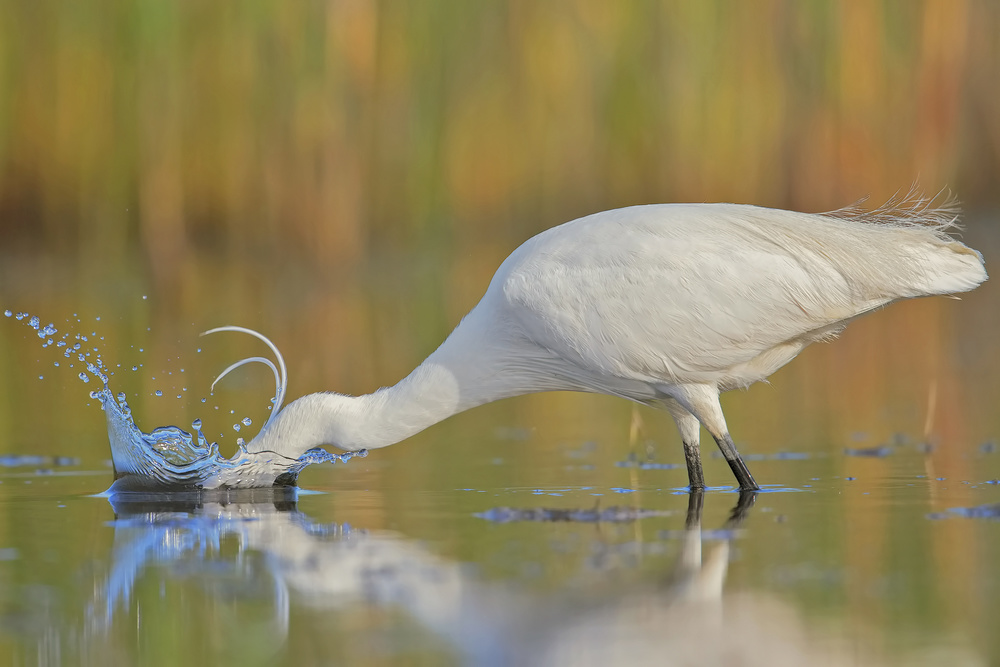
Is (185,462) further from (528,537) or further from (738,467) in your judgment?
(738,467)

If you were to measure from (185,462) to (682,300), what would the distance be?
2.41m

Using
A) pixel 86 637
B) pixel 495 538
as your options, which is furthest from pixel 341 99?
pixel 86 637

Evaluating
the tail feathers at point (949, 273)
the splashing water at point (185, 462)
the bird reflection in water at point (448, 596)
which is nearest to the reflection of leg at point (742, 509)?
the bird reflection in water at point (448, 596)

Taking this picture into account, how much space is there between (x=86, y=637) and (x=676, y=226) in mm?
3268

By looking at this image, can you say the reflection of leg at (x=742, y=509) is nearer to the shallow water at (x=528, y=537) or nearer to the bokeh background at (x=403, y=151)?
the shallow water at (x=528, y=537)

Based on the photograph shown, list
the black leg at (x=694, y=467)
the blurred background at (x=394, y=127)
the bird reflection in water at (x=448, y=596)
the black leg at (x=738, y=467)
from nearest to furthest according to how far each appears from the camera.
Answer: the bird reflection in water at (x=448, y=596) < the black leg at (x=738, y=467) < the black leg at (x=694, y=467) < the blurred background at (x=394, y=127)

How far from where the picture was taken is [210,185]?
52.4ft

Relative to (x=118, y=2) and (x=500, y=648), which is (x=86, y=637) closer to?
(x=500, y=648)

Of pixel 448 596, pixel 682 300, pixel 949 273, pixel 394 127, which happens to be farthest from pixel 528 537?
pixel 394 127

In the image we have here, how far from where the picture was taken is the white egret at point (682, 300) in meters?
6.46

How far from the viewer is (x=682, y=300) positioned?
646 cm

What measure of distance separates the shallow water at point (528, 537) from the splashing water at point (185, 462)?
7 centimetres

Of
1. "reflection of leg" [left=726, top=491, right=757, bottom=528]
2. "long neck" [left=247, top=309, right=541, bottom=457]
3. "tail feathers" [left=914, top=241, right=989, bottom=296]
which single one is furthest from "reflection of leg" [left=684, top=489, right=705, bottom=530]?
"tail feathers" [left=914, top=241, right=989, bottom=296]

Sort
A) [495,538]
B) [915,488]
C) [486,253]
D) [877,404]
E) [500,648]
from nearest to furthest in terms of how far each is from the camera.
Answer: [500,648] → [495,538] → [915,488] → [877,404] → [486,253]
